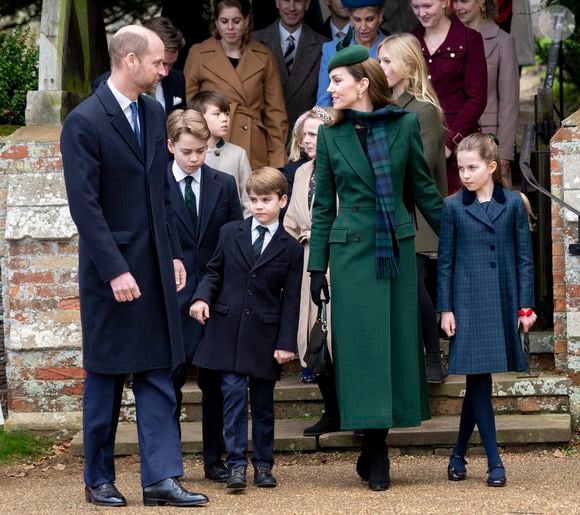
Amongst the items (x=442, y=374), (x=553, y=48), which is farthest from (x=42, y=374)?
(x=553, y=48)

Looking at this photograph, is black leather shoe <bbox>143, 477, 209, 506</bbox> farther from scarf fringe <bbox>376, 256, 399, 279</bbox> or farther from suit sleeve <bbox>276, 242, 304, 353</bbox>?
scarf fringe <bbox>376, 256, 399, 279</bbox>

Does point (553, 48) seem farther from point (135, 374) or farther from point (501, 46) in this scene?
point (135, 374)

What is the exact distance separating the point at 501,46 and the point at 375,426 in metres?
3.37

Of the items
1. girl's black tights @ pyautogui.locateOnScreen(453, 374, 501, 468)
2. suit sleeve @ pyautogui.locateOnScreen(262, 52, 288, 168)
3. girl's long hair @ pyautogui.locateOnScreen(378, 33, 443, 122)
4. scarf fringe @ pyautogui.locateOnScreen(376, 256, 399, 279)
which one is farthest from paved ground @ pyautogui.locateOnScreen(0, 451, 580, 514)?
suit sleeve @ pyautogui.locateOnScreen(262, 52, 288, 168)

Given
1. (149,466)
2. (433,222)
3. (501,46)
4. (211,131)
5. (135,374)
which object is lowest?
(149,466)

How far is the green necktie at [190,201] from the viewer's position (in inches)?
271

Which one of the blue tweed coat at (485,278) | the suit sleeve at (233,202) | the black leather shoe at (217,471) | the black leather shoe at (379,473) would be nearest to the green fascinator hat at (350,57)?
the blue tweed coat at (485,278)

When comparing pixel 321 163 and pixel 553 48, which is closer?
pixel 321 163

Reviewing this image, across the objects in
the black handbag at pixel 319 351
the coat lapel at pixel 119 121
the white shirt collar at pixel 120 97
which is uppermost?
the white shirt collar at pixel 120 97

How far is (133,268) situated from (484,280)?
1603 millimetres

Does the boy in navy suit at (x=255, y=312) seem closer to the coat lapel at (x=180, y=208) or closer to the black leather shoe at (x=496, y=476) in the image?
the coat lapel at (x=180, y=208)

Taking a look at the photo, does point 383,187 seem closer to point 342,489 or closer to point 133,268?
point 133,268

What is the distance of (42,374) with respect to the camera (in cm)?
814

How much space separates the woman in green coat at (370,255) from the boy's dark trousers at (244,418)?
0.42 m
